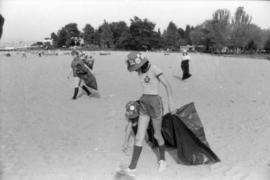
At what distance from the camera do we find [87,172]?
3.01 meters

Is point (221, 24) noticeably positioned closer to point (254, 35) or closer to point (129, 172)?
point (254, 35)

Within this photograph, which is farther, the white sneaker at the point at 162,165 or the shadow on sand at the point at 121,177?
the white sneaker at the point at 162,165

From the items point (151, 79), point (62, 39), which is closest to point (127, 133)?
point (151, 79)

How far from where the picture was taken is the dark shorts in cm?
284

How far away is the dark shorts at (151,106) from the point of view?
9.31 ft

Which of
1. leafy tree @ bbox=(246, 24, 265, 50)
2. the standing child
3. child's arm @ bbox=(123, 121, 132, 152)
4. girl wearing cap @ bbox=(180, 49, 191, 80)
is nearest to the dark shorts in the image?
child's arm @ bbox=(123, 121, 132, 152)

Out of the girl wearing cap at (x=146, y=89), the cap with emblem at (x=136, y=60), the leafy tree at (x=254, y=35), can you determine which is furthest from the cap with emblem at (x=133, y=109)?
the leafy tree at (x=254, y=35)

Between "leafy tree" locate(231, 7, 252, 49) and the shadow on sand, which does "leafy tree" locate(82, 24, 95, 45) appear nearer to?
"leafy tree" locate(231, 7, 252, 49)

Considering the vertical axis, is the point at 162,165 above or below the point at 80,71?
below

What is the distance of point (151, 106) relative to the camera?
112 inches

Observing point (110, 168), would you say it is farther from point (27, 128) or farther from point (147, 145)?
point (27, 128)

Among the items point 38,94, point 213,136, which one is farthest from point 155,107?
point 38,94

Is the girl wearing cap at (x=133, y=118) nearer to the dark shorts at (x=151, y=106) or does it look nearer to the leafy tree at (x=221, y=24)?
the dark shorts at (x=151, y=106)

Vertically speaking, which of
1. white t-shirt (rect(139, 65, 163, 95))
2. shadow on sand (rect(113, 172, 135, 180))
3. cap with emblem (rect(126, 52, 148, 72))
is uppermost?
cap with emblem (rect(126, 52, 148, 72))
